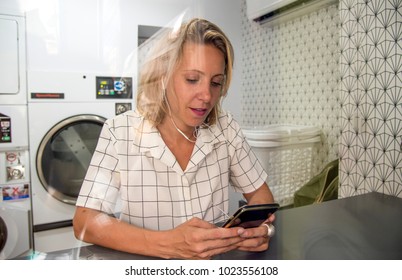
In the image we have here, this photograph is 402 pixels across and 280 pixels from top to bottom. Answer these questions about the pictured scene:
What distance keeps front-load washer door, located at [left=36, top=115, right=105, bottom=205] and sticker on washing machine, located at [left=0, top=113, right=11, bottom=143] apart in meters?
0.09

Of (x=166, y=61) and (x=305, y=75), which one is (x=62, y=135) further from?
(x=305, y=75)

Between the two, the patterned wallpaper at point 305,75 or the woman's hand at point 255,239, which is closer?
the woman's hand at point 255,239

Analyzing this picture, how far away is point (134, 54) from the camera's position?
0.81 meters

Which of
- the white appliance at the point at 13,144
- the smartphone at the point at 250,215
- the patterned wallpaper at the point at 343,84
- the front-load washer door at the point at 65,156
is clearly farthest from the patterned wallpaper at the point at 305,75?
the white appliance at the point at 13,144

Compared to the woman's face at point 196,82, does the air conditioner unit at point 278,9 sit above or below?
above

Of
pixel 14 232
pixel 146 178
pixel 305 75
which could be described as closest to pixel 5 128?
pixel 14 232

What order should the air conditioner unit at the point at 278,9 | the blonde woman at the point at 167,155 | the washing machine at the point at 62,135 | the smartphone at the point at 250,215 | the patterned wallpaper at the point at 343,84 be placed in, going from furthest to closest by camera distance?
the patterned wallpaper at the point at 343,84 < the air conditioner unit at the point at 278,9 < the washing machine at the point at 62,135 < the blonde woman at the point at 167,155 < the smartphone at the point at 250,215

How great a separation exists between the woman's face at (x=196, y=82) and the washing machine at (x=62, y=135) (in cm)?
15

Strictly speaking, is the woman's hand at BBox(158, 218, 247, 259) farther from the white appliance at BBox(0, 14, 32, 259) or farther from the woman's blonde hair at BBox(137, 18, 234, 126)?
the white appliance at BBox(0, 14, 32, 259)

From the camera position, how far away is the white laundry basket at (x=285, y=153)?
108 centimetres

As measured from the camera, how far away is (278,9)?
3.84ft

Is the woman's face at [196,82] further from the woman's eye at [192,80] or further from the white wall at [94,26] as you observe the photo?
the white wall at [94,26]

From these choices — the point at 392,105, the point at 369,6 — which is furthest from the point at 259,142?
the point at 369,6

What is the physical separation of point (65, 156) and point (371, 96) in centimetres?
120
